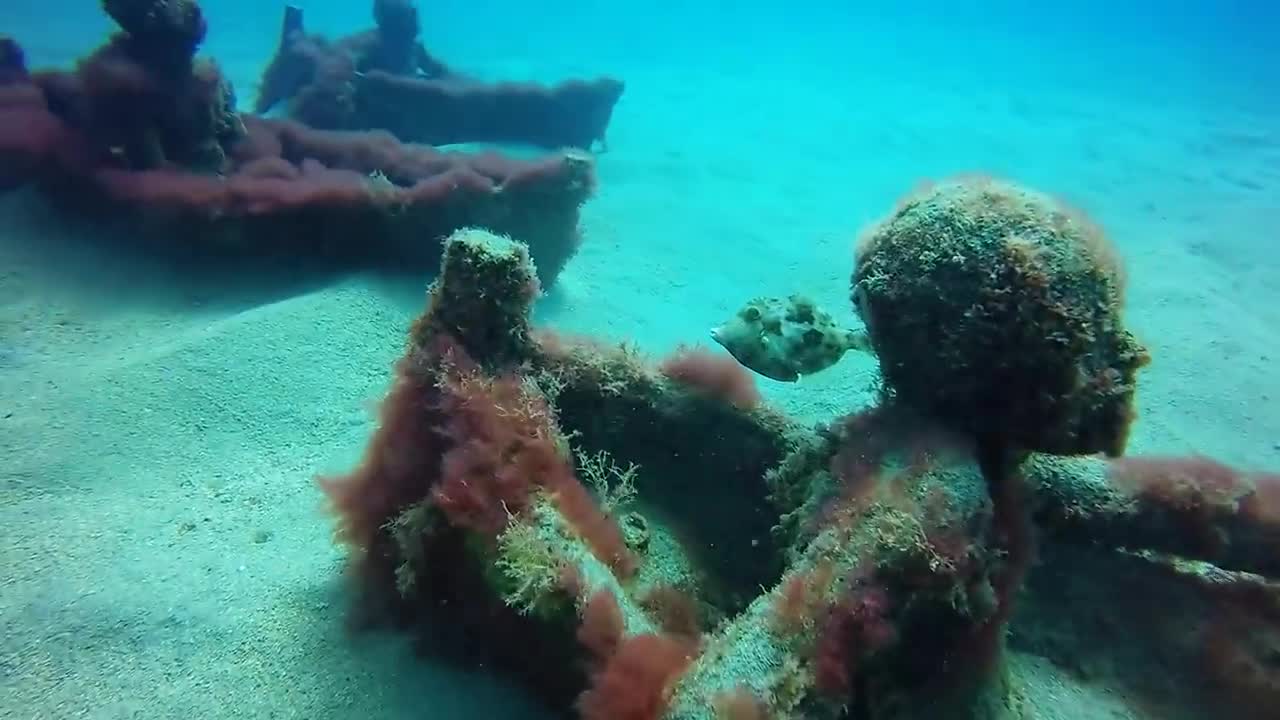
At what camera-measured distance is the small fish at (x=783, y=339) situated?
4547 millimetres

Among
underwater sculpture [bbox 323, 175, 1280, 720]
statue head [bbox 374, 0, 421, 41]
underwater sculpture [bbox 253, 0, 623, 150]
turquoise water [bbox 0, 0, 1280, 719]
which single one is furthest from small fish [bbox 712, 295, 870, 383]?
statue head [bbox 374, 0, 421, 41]

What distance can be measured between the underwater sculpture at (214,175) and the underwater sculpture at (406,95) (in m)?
4.66

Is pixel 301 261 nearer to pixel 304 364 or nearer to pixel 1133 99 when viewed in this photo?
pixel 304 364

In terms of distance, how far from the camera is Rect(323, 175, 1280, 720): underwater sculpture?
267 centimetres

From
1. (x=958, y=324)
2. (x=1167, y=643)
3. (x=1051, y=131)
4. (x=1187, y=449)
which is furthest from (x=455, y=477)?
(x=1051, y=131)

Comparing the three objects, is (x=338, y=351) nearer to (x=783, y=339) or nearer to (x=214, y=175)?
(x=214, y=175)

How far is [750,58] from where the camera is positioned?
104ft

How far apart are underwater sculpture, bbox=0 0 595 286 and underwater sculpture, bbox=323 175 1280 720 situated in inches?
162

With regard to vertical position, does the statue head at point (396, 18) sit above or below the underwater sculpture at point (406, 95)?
above

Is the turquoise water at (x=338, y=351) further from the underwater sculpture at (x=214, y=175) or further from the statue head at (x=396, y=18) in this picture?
the statue head at (x=396, y=18)

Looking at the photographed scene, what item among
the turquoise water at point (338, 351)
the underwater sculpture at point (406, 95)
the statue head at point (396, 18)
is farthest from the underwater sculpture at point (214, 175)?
A: the statue head at point (396, 18)

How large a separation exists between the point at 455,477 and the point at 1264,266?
36.1 ft

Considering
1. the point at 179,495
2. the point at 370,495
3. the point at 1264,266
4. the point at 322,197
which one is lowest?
the point at 179,495

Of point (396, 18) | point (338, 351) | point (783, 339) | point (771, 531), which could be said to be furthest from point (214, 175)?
point (396, 18)
